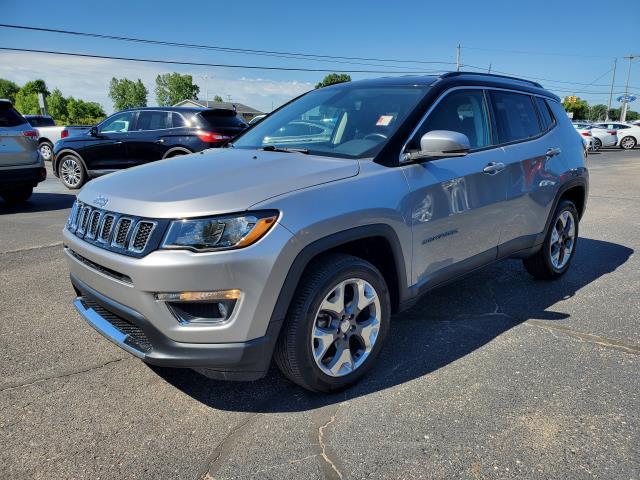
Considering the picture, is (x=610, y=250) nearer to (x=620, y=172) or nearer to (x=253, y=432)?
(x=253, y=432)

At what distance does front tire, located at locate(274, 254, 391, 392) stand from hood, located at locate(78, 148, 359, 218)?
0.46m

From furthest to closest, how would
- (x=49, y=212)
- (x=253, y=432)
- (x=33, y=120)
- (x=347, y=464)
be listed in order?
(x=33, y=120)
(x=49, y=212)
(x=253, y=432)
(x=347, y=464)

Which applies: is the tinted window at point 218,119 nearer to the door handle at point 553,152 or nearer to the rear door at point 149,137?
the rear door at point 149,137

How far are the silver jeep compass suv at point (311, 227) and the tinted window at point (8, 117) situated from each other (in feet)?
19.6

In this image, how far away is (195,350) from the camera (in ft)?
7.78

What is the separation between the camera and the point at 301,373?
103 inches

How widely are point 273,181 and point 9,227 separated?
6184mm

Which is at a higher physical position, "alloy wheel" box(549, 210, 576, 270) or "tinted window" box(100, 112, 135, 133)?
"tinted window" box(100, 112, 135, 133)

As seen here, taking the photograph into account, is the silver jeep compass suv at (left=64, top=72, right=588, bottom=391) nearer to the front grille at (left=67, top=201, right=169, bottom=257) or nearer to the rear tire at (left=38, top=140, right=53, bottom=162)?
the front grille at (left=67, top=201, right=169, bottom=257)

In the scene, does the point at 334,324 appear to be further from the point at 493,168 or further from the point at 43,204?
the point at 43,204

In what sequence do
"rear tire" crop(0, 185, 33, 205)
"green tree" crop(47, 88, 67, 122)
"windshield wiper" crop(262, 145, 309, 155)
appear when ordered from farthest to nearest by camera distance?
"green tree" crop(47, 88, 67, 122), "rear tire" crop(0, 185, 33, 205), "windshield wiper" crop(262, 145, 309, 155)

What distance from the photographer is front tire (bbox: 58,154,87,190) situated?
37.1 feet

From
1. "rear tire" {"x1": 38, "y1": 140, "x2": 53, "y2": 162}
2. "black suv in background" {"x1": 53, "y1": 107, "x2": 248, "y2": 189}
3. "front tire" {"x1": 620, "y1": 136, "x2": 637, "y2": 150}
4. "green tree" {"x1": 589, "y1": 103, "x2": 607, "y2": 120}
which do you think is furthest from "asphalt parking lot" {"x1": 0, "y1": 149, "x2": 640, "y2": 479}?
"green tree" {"x1": 589, "y1": 103, "x2": 607, "y2": 120}

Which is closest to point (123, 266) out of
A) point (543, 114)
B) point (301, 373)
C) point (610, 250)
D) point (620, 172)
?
point (301, 373)
